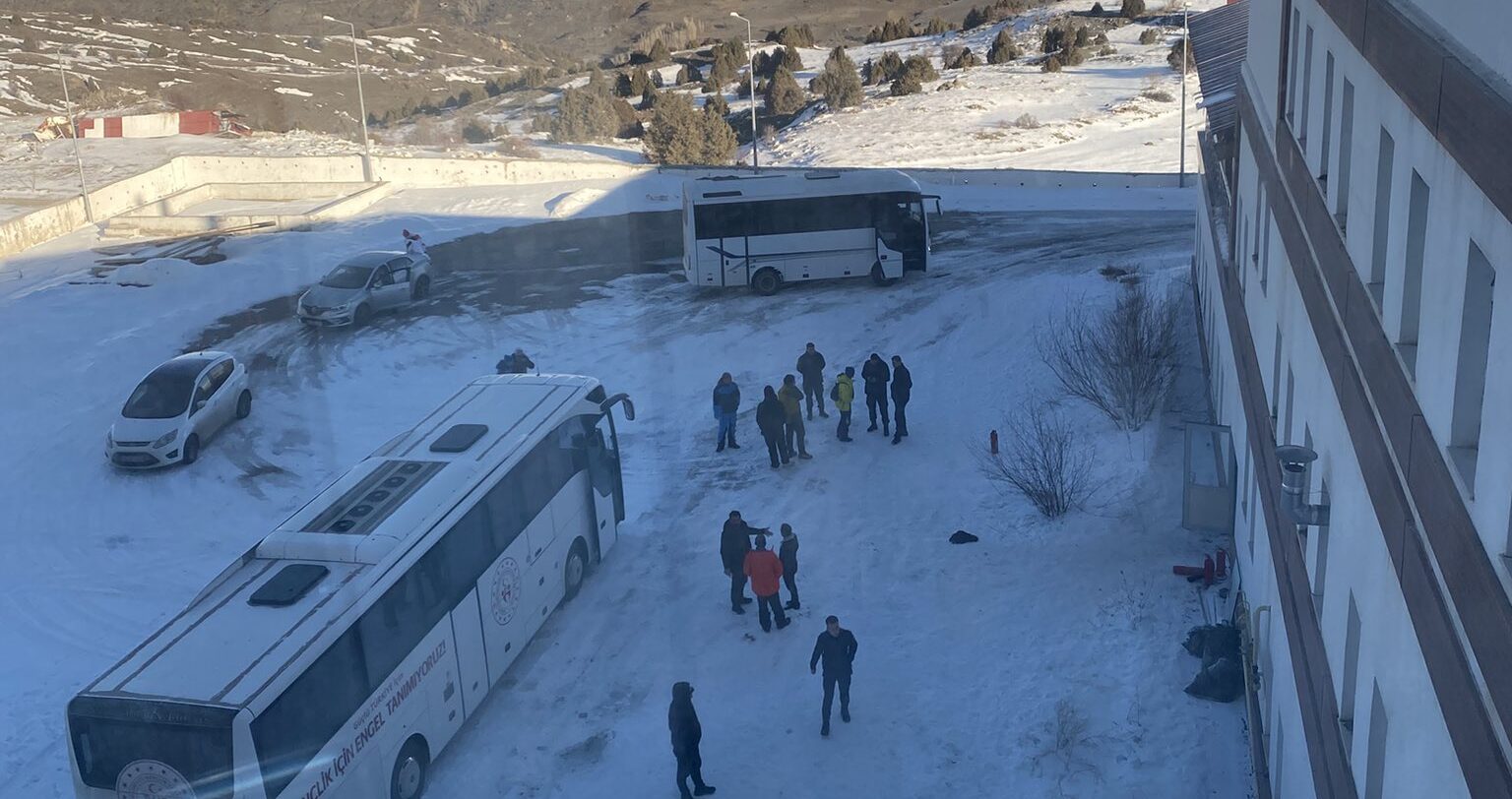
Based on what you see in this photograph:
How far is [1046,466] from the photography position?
54.9 feet

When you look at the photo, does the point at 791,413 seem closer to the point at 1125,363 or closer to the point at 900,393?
the point at 900,393

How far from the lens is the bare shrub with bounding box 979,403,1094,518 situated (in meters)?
16.8

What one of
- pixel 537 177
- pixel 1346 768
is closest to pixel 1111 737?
pixel 1346 768

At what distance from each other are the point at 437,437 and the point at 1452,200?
34.1 feet

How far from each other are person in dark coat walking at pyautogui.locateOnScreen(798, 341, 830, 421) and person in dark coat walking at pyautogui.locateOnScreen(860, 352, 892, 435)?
2.40ft

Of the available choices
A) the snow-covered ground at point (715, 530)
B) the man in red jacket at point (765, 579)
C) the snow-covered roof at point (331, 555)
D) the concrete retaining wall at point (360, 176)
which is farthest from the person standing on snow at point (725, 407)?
the concrete retaining wall at point (360, 176)

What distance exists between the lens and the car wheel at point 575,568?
15.4 m

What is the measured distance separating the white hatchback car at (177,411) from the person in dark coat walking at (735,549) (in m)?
9.63

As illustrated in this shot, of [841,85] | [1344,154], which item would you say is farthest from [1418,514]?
[841,85]

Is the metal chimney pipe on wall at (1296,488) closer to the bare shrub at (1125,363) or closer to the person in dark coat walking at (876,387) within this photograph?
the bare shrub at (1125,363)

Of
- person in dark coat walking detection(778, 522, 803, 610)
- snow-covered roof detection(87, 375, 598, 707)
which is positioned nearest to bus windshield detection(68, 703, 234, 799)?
snow-covered roof detection(87, 375, 598, 707)

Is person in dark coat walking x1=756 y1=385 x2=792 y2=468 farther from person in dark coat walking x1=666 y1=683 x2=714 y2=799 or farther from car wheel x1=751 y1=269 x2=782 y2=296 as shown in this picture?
car wheel x1=751 y1=269 x2=782 y2=296

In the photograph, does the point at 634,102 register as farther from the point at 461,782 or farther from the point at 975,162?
the point at 461,782

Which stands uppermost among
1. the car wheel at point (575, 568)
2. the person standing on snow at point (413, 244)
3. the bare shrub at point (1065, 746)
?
the person standing on snow at point (413, 244)
